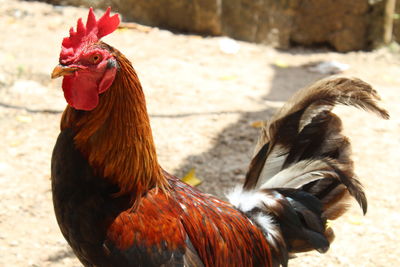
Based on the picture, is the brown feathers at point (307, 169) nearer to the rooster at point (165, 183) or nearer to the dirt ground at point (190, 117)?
the rooster at point (165, 183)

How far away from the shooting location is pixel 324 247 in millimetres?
3029

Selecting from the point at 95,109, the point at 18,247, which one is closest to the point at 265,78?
the point at 18,247

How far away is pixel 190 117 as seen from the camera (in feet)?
17.4

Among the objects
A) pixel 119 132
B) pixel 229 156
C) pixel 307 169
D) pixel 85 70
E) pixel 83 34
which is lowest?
pixel 229 156

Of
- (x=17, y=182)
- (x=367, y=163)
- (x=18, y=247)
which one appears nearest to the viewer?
(x=18, y=247)

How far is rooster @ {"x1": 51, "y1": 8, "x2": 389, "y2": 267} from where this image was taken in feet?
8.03

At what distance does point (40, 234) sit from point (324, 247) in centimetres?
190

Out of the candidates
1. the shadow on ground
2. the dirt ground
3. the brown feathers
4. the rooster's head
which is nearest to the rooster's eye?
the rooster's head

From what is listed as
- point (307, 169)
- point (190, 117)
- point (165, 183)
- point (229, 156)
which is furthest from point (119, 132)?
point (190, 117)

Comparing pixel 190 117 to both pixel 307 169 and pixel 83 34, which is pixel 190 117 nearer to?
pixel 307 169

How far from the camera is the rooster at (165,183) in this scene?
2.45 metres

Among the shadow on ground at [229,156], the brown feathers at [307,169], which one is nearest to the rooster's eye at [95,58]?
the brown feathers at [307,169]

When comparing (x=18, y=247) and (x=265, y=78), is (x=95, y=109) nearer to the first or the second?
(x=18, y=247)

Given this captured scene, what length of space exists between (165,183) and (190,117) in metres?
2.56
